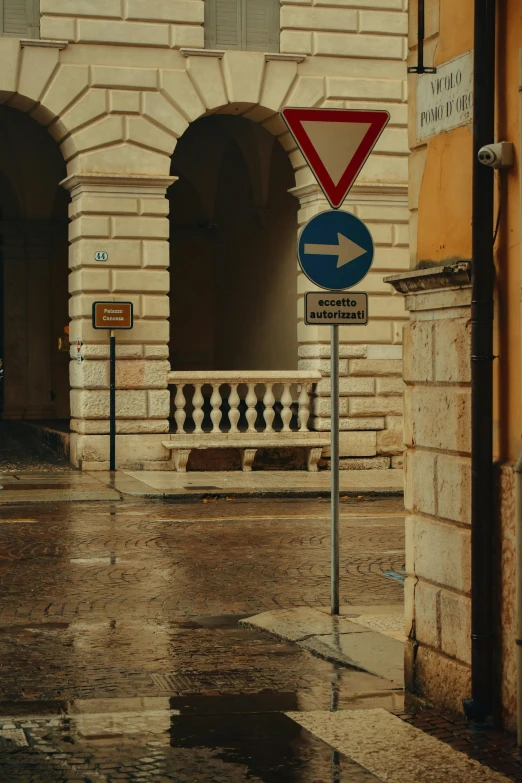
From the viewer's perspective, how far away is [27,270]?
92.1 feet

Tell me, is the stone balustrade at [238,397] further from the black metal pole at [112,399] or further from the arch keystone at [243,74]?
the arch keystone at [243,74]

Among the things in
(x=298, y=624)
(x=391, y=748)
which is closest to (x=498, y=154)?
(x=391, y=748)

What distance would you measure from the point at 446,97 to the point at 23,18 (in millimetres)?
14030

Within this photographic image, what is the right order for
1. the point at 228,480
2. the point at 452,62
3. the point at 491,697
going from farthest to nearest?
the point at 228,480 → the point at 452,62 → the point at 491,697

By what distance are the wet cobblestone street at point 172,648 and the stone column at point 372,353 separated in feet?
19.7

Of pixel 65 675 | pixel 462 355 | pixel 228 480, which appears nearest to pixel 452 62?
pixel 462 355

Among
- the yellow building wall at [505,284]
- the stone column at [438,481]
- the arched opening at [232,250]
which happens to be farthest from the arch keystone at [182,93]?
the yellow building wall at [505,284]

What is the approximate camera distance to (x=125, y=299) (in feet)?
64.0

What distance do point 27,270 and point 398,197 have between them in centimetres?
1030

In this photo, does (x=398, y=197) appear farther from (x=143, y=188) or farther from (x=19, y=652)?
(x=19, y=652)

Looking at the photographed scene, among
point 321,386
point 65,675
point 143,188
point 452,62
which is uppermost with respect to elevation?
point 143,188

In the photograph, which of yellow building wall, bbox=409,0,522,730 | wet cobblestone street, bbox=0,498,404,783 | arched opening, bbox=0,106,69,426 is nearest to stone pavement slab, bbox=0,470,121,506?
wet cobblestone street, bbox=0,498,404,783

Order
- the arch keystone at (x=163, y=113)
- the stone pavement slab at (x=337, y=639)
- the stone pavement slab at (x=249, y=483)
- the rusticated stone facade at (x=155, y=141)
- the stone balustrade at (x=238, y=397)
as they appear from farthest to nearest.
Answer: the arch keystone at (x=163, y=113)
the stone balustrade at (x=238, y=397)
the rusticated stone facade at (x=155, y=141)
the stone pavement slab at (x=249, y=483)
the stone pavement slab at (x=337, y=639)

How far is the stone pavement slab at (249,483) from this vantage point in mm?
16875
